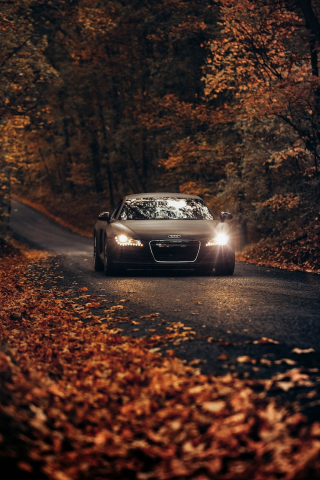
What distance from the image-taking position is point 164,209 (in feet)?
45.6

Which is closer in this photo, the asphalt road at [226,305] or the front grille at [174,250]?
the asphalt road at [226,305]

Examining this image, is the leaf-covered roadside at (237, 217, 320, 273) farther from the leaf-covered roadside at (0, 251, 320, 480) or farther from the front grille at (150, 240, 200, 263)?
the leaf-covered roadside at (0, 251, 320, 480)

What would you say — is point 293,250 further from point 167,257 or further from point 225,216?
point 167,257

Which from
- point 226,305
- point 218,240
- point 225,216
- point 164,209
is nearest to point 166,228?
point 218,240

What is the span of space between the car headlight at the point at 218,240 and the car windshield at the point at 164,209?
47.6 inches

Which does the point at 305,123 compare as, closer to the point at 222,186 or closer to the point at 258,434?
the point at 222,186

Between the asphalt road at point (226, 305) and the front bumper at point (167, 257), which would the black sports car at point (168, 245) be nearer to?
the front bumper at point (167, 257)

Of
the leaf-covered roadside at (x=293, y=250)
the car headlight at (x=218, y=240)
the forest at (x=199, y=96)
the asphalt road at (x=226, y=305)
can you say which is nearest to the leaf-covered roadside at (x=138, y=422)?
the asphalt road at (x=226, y=305)

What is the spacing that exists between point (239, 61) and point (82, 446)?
15.1 metres

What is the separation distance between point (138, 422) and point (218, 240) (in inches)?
337

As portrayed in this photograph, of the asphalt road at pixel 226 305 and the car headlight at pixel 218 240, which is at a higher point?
the car headlight at pixel 218 240

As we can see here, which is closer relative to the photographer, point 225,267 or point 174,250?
point 174,250

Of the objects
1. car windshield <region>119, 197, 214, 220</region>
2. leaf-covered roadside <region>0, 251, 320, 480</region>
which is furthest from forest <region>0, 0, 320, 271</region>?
leaf-covered roadside <region>0, 251, 320, 480</region>

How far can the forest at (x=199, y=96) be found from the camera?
16.9 m
